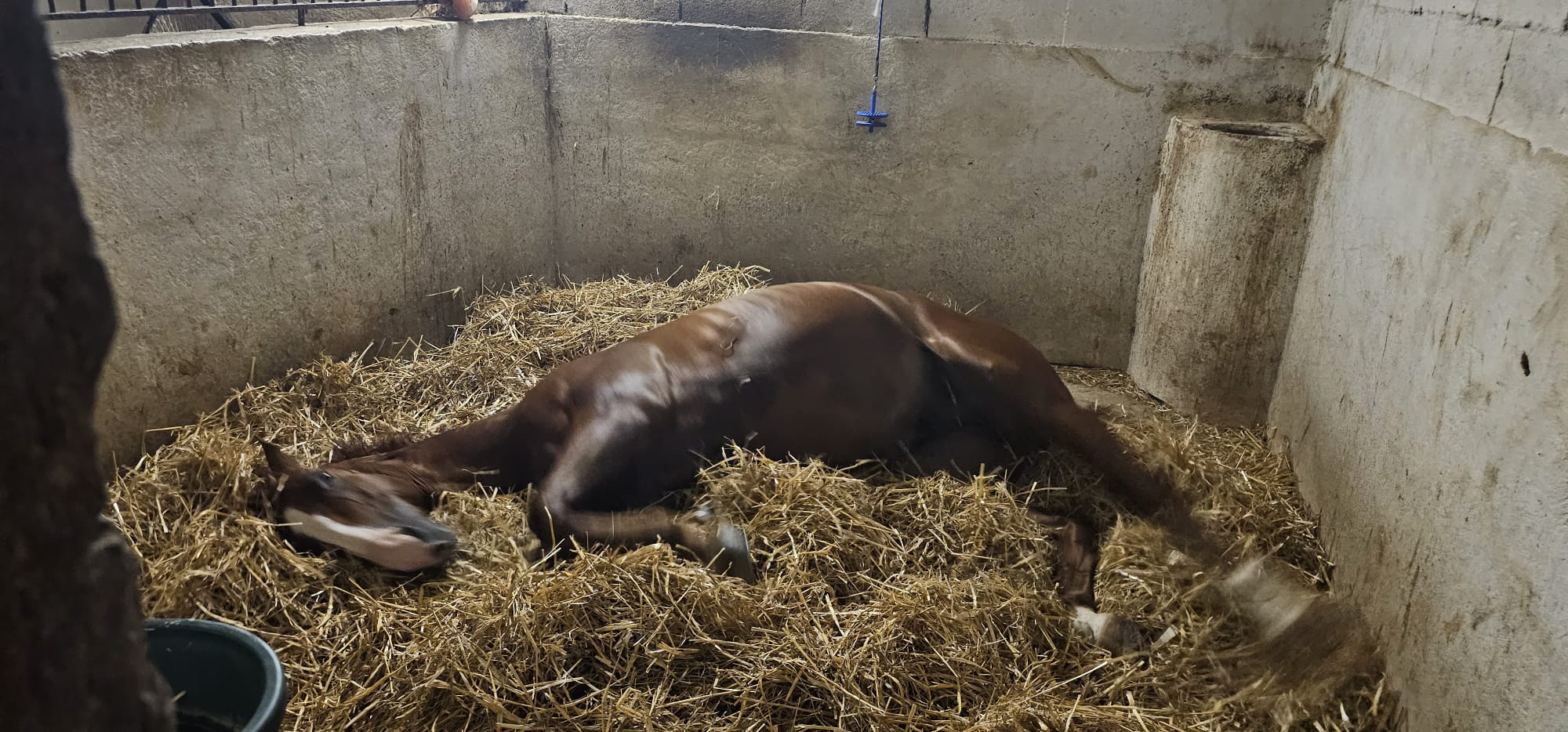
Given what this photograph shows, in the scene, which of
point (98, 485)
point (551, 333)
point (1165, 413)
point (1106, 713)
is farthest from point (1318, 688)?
point (551, 333)

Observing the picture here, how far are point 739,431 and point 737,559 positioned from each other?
2.00ft

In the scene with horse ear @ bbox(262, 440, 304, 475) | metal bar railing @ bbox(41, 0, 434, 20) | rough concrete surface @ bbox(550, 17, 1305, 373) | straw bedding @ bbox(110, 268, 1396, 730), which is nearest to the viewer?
straw bedding @ bbox(110, 268, 1396, 730)

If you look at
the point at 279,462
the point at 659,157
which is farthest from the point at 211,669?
the point at 659,157

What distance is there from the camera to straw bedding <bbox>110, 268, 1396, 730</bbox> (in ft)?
8.28

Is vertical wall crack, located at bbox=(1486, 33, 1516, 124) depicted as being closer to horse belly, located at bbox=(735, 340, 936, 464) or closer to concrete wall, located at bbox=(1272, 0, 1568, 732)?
concrete wall, located at bbox=(1272, 0, 1568, 732)

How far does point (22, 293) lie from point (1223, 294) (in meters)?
4.14

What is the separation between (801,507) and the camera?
3.16 meters

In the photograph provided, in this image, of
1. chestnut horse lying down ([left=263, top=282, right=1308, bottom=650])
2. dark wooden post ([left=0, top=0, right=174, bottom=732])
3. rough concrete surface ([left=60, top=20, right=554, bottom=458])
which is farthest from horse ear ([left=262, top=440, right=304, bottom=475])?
dark wooden post ([left=0, top=0, right=174, bottom=732])

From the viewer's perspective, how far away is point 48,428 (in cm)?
106

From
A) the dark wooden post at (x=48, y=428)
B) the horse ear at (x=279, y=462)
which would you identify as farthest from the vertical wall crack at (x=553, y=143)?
the dark wooden post at (x=48, y=428)

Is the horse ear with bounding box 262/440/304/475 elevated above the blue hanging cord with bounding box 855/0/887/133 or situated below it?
below

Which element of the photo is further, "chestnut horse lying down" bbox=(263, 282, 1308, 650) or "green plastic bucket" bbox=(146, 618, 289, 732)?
"chestnut horse lying down" bbox=(263, 282, 1308, 650)

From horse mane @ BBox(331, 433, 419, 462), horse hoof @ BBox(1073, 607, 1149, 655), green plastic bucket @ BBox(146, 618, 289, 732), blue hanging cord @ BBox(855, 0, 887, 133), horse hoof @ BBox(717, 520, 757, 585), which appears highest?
blue hanging cord @ BBox(855, 0, 887, 133)

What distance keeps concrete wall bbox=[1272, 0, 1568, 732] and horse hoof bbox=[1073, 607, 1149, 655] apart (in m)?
0.60
